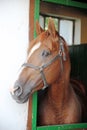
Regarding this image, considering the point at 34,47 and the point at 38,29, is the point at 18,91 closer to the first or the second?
the point at 34,47

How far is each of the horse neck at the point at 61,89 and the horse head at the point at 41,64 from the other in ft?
0.18

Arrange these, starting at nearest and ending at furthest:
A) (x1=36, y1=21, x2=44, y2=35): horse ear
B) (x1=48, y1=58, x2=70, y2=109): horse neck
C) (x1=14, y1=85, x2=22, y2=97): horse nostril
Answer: (x1=14, y1=85, x2=22, y2=97): horse nostril < (x1=36, y1=21, x2=44, y2=35): horse ear < (x1=48, y1=58, x2=70, y2=109): horse neck

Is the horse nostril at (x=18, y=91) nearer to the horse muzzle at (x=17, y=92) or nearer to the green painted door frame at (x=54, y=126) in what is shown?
the horse muzzle at (x=17, y=92)

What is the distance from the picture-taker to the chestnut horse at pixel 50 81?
1.89 meters

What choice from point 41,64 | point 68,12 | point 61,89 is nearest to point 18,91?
point 41,64

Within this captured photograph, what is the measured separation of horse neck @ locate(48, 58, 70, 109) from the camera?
83.6 inches

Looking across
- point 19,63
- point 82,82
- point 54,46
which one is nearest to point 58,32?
point 54,46

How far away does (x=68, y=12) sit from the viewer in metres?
2.23

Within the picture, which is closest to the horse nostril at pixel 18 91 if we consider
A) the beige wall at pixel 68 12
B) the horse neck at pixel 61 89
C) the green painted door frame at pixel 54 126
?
the green painted door frame at pixel 54 126

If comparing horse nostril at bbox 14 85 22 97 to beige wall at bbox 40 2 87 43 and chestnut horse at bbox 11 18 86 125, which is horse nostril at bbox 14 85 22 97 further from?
beige wall at bbox 40 2 87 43

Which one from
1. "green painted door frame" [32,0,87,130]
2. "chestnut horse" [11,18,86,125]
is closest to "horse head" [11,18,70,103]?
"chestnut horse" [11,18,86,125]

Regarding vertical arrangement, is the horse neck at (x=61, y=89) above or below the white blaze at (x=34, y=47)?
below

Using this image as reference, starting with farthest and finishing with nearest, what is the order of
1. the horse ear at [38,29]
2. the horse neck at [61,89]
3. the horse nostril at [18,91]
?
the horse neck at [61,89]
the horse ear at [38,29]
the horse nostril at [18,91]

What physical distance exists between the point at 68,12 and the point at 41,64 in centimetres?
52
